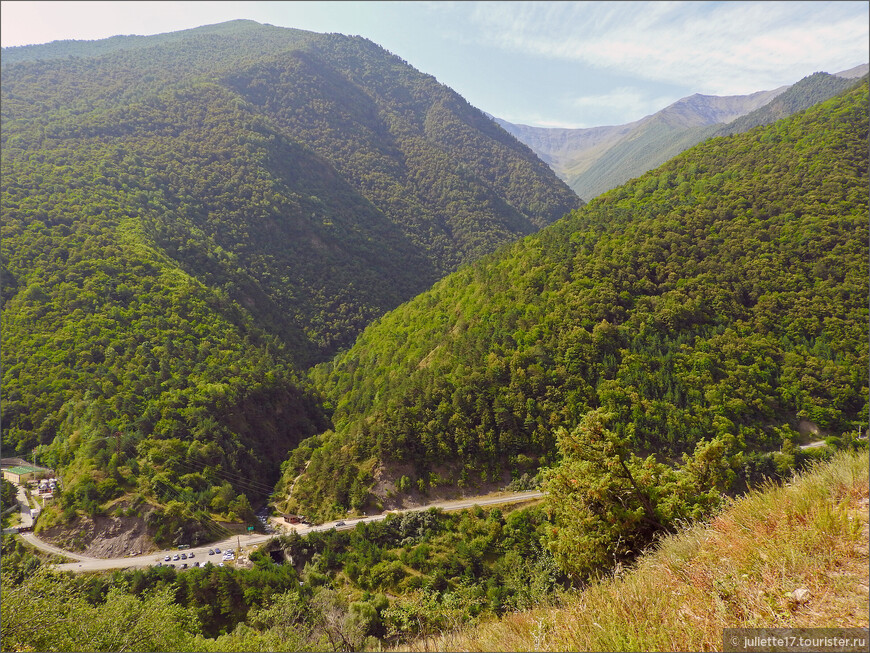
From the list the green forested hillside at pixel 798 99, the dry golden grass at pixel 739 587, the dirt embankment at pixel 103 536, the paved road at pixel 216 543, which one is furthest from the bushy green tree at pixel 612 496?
the green forested hillside at pixel 798 99

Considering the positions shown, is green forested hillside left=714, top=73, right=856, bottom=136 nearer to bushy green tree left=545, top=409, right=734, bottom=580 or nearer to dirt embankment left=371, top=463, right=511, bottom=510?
dirt embankment left=371, top=463, right=511, bottom=510

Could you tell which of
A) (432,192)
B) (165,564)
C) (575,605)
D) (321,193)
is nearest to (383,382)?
(165,564)

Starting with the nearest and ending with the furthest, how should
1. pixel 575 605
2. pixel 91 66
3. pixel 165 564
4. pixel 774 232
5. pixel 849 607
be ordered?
pixel 849 607 → pixel 575 605 → pixel 165 564 → pixel 774 232 → pixel 91 66

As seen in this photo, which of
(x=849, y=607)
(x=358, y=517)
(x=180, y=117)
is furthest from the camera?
(x=180, y=117)

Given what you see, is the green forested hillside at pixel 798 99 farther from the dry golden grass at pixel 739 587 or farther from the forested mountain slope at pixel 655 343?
the dry golden grass at pixel 739 587

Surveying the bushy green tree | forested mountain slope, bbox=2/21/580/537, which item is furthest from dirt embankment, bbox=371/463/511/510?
the bushy green tree

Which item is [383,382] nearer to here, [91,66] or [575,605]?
[575,605]

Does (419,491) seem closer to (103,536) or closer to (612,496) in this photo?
(103,536)
